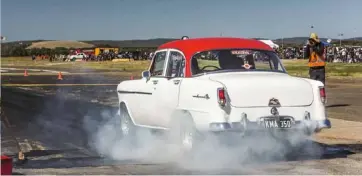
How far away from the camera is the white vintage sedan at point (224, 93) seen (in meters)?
8.55

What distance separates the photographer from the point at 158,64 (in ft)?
35.2

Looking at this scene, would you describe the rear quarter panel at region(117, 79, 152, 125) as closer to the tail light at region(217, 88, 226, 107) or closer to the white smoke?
the white smoke

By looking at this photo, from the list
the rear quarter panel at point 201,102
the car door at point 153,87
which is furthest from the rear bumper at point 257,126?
the car door at point 153,87

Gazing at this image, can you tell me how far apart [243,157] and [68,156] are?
263 cm

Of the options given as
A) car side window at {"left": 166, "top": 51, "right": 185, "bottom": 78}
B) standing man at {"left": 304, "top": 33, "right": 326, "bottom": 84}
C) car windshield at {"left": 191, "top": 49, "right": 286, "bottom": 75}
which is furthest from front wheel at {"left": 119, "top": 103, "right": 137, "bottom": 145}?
standing man at {"left": 304, "top": 33, "right": 326, "bottom": 84}

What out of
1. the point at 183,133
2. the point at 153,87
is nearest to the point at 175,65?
the point at 153,87

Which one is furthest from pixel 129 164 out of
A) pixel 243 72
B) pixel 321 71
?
pixel 321 71

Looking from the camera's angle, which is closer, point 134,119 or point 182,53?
point 182,53

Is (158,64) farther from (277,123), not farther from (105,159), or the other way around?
(277,123)

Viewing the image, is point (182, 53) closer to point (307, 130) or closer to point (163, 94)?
point (163, 94)

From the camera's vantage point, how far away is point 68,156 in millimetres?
9656

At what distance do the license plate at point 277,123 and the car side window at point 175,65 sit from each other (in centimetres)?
165

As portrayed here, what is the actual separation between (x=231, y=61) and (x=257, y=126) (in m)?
1.42

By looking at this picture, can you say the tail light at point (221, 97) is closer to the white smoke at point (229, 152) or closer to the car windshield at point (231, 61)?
the white smoke at point (229, 152)
